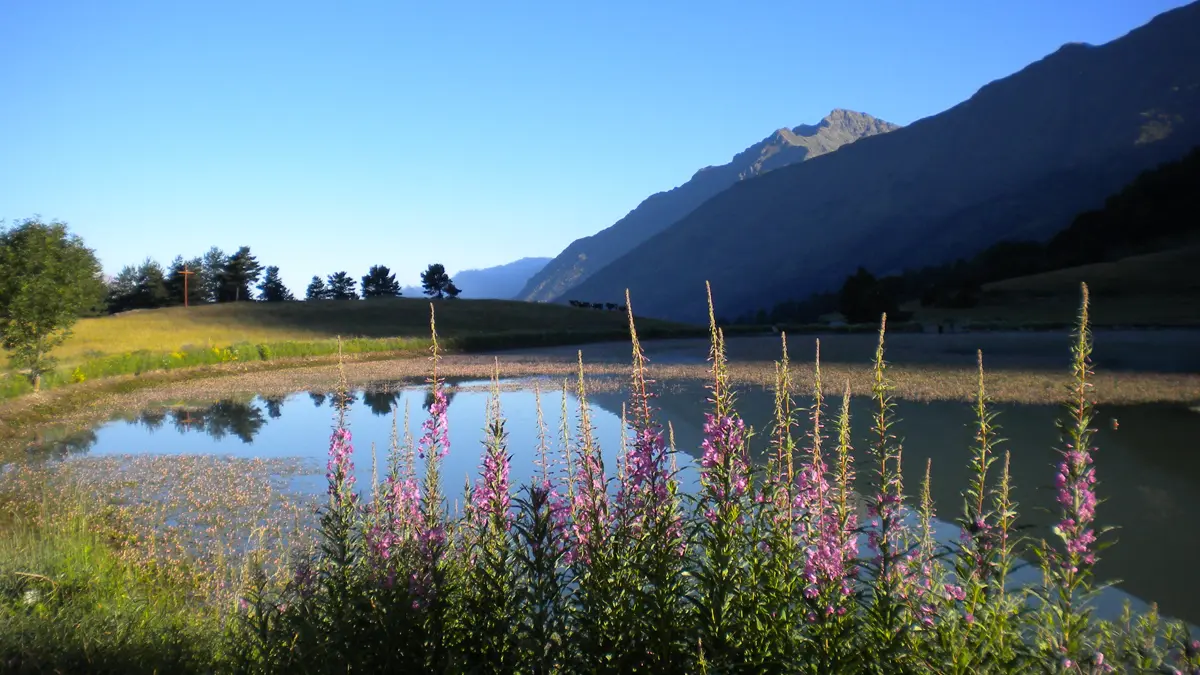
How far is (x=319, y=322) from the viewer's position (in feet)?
203

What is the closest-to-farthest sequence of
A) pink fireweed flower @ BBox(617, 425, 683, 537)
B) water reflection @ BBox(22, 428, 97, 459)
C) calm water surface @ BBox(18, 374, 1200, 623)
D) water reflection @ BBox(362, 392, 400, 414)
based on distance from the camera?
pink fireweed flower @ BBox(617, 425, 683, 537), calm water surface @ BBox(18, 374, 1200, 623), water reflection @ BBox(22, 428, 97, 459), water reflection @ BBox(362, 392, 400, 414)

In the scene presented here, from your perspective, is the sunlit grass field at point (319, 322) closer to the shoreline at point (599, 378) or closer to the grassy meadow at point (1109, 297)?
the shoreline at point (599, 378)

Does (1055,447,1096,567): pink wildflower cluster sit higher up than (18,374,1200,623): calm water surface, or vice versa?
(1055,447,1096,567): pink wildflower cluster

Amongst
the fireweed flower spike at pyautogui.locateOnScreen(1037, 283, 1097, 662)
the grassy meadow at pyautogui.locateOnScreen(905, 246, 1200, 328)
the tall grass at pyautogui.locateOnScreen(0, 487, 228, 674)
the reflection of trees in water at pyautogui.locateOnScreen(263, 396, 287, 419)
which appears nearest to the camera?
the fireweed flower spike at pyautogui.locateOnScreen(1037, 283, 1097, 662)

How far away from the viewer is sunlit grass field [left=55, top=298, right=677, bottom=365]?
48594 millimetres

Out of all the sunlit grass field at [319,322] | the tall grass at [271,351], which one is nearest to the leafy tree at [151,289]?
the sunlit grass field at [319,322]

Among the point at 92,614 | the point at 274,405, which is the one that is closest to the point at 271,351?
the point at 274,405

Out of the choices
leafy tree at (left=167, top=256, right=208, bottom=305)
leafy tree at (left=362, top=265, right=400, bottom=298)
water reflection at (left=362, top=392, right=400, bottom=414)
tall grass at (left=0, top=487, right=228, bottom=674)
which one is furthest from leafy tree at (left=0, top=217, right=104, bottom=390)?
leafy tree at (left=362, top=265, right=400, bottom=298)

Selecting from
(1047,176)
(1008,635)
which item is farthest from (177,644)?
(1047,176)

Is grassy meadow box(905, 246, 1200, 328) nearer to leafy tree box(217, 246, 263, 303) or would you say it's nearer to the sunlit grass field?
the sunlit grass field

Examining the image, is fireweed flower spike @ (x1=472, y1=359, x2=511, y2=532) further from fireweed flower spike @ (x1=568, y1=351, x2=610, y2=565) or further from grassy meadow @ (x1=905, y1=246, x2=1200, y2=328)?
grassy meadow @ (x1=905, y1=246, x2=1200, y2=328)

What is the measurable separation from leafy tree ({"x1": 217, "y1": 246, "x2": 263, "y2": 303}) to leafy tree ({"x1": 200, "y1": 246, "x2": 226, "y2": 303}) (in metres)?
1.60

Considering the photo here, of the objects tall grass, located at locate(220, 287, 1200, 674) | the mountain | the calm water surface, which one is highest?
the mountain

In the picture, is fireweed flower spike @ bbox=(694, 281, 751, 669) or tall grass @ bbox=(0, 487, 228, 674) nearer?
fireweed flower spike @ bbox=(694, 281, 751, 669)
